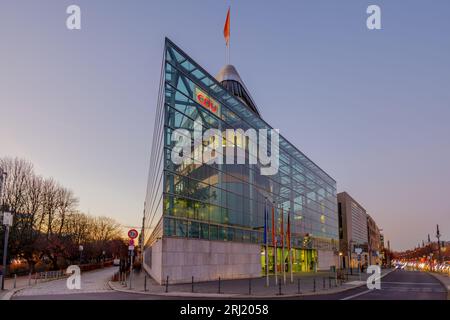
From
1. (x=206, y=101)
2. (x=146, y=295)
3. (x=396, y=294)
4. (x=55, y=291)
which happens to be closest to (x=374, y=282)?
(x=396, y=294)

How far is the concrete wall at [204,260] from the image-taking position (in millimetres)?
30500

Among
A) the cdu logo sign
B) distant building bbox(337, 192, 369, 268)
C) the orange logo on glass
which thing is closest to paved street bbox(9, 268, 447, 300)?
the cdu logo sign

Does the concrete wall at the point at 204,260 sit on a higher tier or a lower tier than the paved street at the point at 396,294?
higher

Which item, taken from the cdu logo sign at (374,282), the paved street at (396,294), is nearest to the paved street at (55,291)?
the paved street at (396,294)

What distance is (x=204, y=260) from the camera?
114ft

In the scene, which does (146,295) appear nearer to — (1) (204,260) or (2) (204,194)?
(1) (204,260)

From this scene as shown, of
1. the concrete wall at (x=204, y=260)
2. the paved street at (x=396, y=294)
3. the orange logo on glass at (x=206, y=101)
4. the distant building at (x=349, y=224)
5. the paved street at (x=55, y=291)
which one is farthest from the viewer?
the distant building at (x=349, y=224)

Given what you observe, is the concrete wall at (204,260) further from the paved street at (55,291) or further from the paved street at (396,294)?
the paved street at (396,294)

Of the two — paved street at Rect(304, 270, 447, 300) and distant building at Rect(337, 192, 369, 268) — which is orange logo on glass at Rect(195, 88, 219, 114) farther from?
distant building at Rect(337, 192, 369, 268)

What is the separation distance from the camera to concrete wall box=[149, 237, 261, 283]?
100ft
